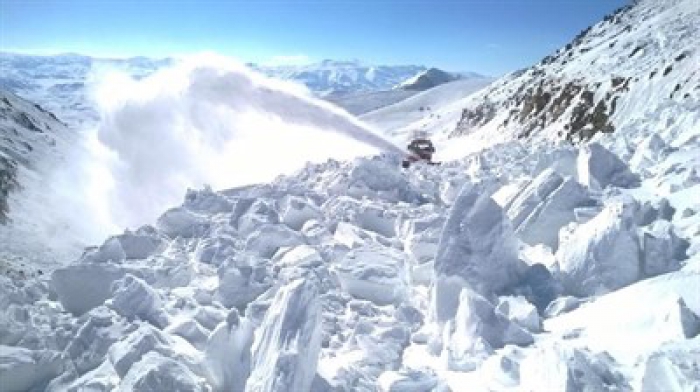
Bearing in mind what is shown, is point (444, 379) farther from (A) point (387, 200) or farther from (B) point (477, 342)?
(A) point (387, 200)

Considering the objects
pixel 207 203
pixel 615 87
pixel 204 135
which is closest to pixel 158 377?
pixel 207 203

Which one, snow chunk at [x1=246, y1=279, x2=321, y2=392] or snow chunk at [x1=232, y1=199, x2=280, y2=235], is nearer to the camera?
snow chunk at [x1=246, y1=279, x2=321, y2=392]

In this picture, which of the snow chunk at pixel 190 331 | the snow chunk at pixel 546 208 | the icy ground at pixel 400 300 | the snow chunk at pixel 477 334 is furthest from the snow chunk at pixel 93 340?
the snow chunk at pixel 546 208

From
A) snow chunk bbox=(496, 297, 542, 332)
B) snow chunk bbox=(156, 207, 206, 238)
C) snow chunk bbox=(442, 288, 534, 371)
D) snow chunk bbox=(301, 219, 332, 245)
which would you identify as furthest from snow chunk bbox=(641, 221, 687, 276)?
snow chunk bbox=(156, 207, 206, 238)

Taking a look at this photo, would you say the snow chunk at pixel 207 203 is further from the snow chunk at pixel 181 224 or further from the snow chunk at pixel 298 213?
the snow chunk at pixel 298 213

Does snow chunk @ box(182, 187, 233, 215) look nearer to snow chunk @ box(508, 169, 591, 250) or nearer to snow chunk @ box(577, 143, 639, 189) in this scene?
snow chunk @ box(508, 169, 591, 250)
